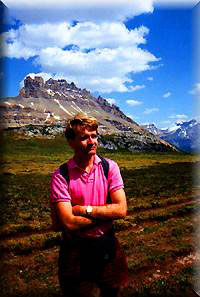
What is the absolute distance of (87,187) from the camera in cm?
272

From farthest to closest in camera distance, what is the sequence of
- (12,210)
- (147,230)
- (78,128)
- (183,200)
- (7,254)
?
(183,200) < (12,210) < (147,230) < (7,254) < (78,128)

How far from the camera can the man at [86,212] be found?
2.71 meters

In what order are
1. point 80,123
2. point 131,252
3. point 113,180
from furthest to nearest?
1. point 131,252
2. point 113,180
3. point 80,123

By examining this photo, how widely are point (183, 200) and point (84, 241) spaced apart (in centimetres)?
1915

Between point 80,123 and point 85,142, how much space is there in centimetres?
16

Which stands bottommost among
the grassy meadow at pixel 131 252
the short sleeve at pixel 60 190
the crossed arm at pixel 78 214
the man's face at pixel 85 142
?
the grassy meadow at pixel 131 252

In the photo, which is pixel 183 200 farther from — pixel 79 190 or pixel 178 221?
pixel 79 190

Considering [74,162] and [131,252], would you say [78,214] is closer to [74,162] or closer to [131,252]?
[74,162]

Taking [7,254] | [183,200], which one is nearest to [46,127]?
[183,200]

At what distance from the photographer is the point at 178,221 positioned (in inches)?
534

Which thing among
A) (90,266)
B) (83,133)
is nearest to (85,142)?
(83,133)

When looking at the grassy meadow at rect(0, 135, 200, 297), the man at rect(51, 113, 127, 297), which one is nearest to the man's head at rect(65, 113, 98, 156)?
the man at rect(51, 113, 127, 297)

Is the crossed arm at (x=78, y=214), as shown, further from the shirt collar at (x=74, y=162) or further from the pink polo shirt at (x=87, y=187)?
the shirt collar at (x=74, y=162)

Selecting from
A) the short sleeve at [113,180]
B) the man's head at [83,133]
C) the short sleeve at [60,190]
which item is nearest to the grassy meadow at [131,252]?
the short sleeve at [60,190]
